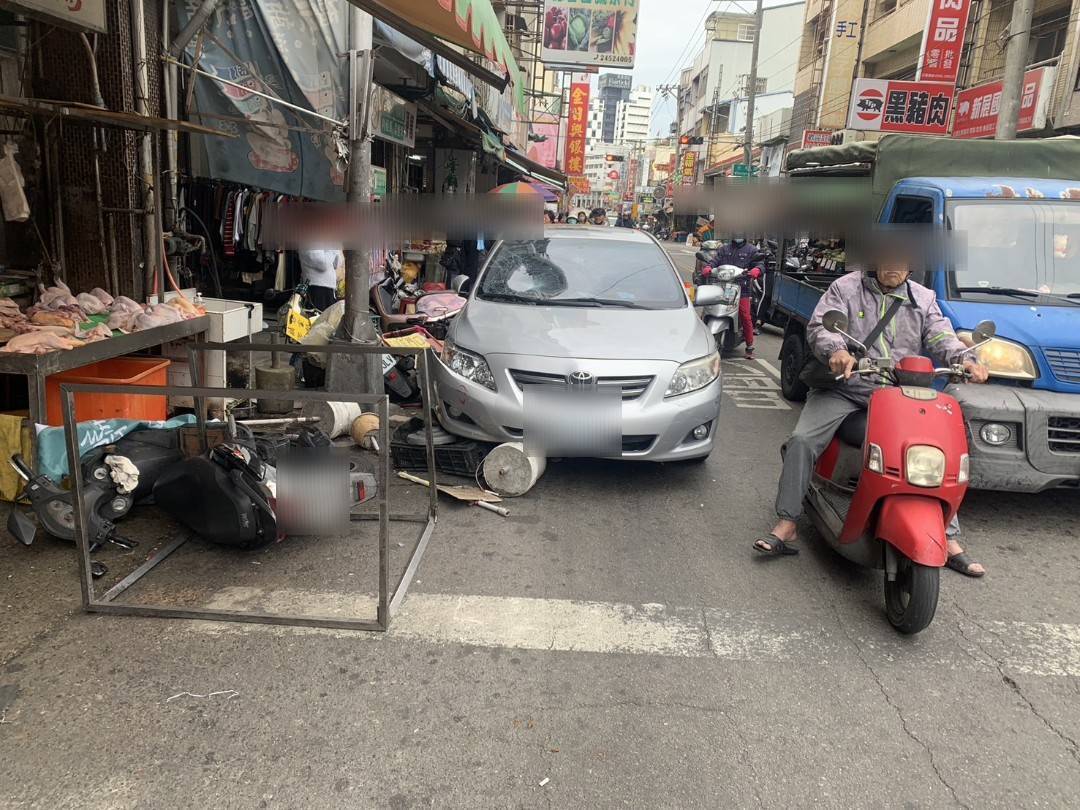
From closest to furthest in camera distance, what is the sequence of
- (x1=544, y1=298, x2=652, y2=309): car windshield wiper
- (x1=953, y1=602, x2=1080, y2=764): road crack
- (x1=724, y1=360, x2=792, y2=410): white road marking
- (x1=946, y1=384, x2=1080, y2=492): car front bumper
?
(x1=953, y1=602, x2=1080, y2=764): road crack, (x1=946, y1=384, x2=1080, y2=492): car front bumper, (x1=544, y1=298, x2=652, y2=309): car windshield wiper, (x1=724, y1=360, x2=792, y2=410): white road marking

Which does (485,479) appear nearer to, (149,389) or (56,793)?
(149,389)

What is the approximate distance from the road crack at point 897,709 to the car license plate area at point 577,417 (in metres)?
1.62

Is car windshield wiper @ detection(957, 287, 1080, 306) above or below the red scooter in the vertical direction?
above

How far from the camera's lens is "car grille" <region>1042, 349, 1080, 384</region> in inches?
169

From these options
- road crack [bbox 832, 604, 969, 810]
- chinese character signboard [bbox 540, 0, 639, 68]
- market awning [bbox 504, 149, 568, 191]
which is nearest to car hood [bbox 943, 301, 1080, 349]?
road crack [bbox 832, 604, 969, 810]

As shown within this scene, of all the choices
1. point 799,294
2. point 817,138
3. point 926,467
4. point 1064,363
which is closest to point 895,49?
point 817,138

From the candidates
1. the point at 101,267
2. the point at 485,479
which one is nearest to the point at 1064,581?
the point at 485,479

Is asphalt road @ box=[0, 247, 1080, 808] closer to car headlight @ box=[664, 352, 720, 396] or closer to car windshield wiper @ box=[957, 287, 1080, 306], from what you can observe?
car headlight @ box=[664, 352, 720, 396]

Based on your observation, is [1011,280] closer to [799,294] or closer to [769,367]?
[799,294]

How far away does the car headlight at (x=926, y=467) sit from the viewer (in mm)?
3256

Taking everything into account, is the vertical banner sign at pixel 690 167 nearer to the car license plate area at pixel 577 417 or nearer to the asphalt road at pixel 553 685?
the car license plate area at pixel 577 417

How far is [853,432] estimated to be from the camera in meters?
3.91

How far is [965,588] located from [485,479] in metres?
2.75

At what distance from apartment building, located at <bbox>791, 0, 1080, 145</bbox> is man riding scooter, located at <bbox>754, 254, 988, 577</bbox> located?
1449 centimetres
